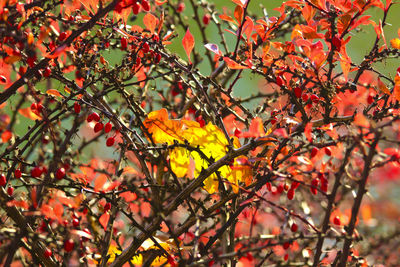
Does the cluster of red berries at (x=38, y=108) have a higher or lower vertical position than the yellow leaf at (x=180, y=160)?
lower

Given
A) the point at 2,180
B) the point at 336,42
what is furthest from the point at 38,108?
the point at 336,42

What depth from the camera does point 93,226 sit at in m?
2.06

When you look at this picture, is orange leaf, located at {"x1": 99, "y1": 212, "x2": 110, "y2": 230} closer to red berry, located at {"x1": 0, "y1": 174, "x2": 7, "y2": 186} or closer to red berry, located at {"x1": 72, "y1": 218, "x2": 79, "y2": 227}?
red berry, located at {"x1": 72, "y1": 218, "x2": 79, "y2": 227}

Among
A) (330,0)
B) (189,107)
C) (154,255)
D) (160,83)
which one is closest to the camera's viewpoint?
(330,0)

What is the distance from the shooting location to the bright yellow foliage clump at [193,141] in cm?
172

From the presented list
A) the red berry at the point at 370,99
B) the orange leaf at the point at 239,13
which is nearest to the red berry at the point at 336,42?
the red berry at the point at 370,99

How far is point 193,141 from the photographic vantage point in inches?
67.8

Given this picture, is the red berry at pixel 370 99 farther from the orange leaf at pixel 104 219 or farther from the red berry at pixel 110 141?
the orange leaf at pixel 104 219

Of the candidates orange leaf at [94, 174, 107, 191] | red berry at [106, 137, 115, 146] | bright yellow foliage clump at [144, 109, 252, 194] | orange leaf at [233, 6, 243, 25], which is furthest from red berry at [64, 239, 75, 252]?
orange leaf at [233, 6, 243, 25]

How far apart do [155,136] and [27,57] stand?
51 cm

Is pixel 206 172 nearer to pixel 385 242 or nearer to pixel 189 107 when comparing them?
pixel 385 242

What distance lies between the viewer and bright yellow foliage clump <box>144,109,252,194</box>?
1.72m

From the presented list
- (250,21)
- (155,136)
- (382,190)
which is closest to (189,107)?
(155,136)

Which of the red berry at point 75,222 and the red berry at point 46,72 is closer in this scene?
the red berry at point 46,72
